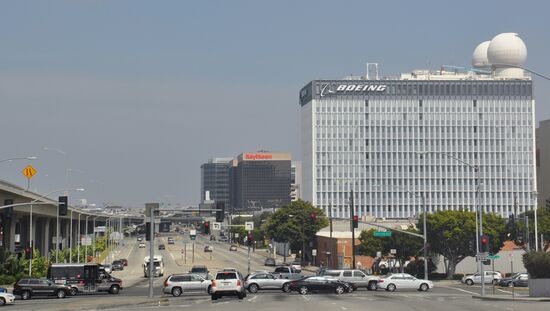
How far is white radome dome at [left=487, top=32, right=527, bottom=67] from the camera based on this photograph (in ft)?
600

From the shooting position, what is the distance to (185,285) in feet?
213

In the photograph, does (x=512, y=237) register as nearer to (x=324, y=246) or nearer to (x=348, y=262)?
(x=348, y=262)

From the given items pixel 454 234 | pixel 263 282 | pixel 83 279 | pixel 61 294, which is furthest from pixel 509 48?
pixel 61 294

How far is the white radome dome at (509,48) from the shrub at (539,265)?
123 metres

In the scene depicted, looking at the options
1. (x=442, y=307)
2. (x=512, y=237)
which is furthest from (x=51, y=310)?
(x=512, y=237)

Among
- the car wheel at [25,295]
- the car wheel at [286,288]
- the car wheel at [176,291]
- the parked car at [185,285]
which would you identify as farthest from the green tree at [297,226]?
the car wheel at [25,295]

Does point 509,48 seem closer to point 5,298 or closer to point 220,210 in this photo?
point 220,210

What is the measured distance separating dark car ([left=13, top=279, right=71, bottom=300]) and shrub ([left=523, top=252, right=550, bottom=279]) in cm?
3325

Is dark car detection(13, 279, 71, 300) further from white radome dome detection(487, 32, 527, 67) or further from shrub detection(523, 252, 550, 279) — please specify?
white radome dome detection(487, 32, 527, 67)

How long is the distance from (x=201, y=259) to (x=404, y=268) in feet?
156

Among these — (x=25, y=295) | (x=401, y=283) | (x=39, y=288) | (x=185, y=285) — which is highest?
(x=185, y=285)

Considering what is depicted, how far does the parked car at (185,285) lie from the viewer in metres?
64.5

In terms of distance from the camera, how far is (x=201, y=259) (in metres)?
153

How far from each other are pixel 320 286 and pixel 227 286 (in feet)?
39.2
